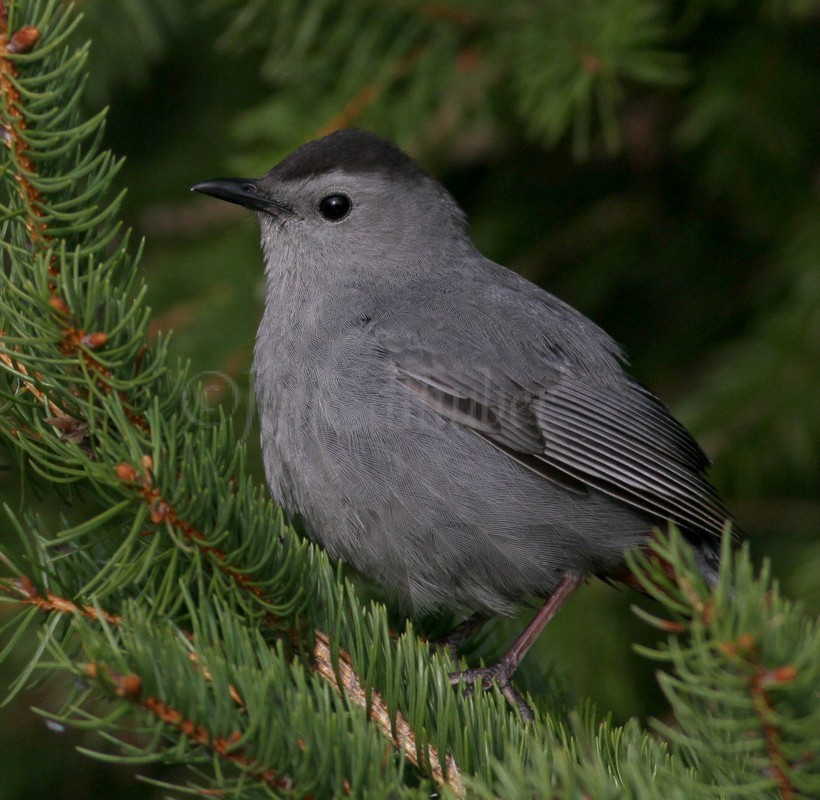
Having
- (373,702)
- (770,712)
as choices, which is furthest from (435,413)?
(770,712)

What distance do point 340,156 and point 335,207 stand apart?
216 mm

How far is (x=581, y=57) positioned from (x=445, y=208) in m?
0.85

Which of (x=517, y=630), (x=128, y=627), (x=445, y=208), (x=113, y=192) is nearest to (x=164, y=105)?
(x=113, y=192)

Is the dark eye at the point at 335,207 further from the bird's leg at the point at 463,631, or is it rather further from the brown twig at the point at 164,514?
the brown twig at the point at 164,514

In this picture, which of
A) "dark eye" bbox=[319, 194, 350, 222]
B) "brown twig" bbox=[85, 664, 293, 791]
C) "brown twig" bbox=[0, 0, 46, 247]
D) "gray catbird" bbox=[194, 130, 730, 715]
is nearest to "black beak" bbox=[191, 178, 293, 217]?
"gray catbird" bbox=[194, 130, 730, 715]

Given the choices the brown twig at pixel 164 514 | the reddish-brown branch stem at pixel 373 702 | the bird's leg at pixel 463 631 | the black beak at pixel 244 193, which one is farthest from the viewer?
the black beak at pixel 244 193

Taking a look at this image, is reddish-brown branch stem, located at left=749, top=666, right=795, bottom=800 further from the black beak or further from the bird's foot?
the black beak

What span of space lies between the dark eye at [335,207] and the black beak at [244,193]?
15 cm

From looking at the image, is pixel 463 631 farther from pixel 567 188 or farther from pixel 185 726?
pixel 567 188

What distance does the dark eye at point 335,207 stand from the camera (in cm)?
361

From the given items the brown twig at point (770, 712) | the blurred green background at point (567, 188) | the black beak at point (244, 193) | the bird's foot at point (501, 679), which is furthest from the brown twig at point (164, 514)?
the black beak at point (244, 193)

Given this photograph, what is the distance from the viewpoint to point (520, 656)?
2.89 metres

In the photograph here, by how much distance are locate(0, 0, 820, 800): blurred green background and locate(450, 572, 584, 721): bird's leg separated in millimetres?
90

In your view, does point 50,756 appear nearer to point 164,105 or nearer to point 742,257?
point 164,105
